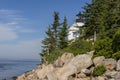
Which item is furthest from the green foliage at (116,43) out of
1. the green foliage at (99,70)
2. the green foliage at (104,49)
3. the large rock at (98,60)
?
the green foliage at (99,70)

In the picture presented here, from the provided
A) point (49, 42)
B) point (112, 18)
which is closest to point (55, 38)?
point (49, 42)

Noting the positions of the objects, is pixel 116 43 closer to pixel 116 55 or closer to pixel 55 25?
pixel 116 55

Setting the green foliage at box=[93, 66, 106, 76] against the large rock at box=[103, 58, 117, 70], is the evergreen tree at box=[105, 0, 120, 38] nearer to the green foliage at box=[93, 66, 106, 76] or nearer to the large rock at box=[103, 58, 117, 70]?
the large rock at box=[103, 58, 117, 70]

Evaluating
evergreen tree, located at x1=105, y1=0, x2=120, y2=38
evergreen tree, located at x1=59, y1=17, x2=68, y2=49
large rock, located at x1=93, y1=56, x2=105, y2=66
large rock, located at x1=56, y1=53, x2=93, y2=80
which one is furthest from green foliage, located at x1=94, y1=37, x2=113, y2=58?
evergreen tree, located at x1=59, y1=17, x2=68, y2=49

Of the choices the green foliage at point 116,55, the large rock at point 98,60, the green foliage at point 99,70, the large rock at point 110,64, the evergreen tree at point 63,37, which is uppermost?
the evergreen tree at point 63,37

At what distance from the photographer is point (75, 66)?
32188mm

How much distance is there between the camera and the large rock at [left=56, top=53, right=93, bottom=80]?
32031 millimetres

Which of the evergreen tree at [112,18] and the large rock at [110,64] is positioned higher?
the evergreen tree at [112,18]

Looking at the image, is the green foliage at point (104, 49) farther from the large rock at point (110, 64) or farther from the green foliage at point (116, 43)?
the large rock at point (110, 64)

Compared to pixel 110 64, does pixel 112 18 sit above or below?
above

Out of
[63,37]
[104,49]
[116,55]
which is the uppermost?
[63,37]

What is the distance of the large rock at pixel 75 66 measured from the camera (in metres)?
32.0

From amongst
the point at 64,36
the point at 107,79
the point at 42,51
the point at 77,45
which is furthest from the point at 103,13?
the point at 42,51

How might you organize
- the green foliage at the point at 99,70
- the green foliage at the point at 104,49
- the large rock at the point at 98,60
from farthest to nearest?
the green foliage at the point at 104,49
the large rock at the point at 98,60
the green foliage at the point at 99,70
